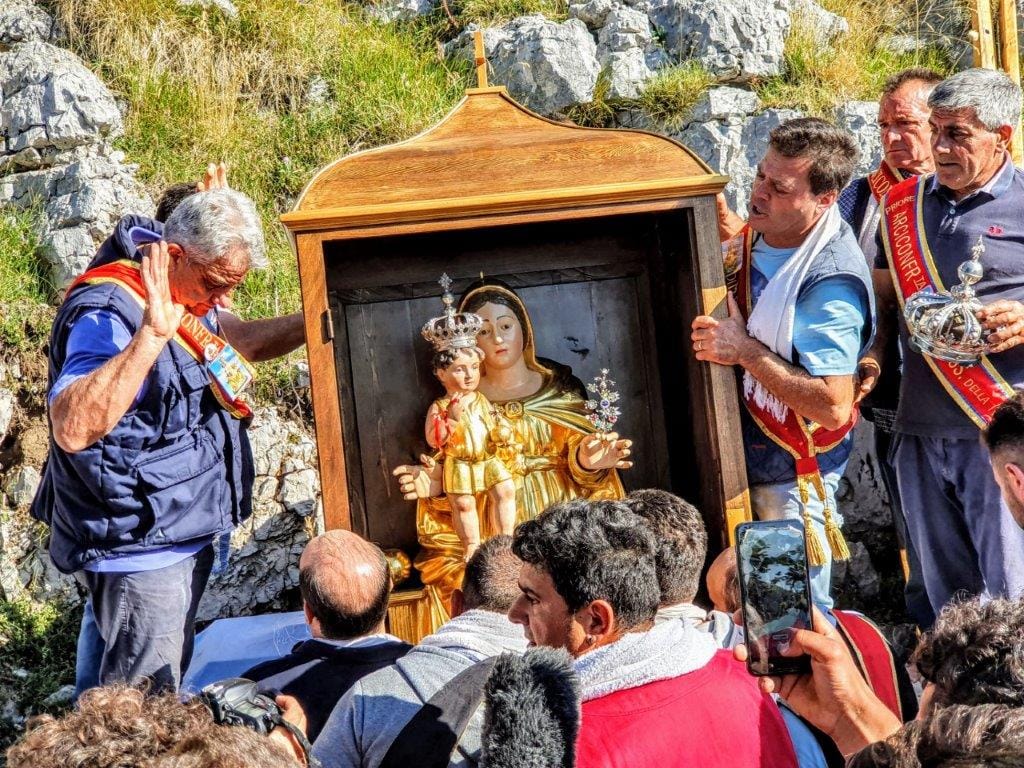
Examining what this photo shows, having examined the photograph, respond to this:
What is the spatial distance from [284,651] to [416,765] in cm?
220

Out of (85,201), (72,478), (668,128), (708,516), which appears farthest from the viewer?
(668,128)

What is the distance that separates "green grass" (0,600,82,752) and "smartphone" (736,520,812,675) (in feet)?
12.1

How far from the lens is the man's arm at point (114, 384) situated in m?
3.54

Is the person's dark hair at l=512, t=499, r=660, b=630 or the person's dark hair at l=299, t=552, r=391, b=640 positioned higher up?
the person's dark hair at l=512, t=499, r=660, b=630

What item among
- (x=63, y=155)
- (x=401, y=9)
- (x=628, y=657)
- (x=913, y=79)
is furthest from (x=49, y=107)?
(x=628, y=657)

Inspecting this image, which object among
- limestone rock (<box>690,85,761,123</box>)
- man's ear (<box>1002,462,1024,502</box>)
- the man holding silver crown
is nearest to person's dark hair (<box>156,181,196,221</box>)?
the man holding silver crown

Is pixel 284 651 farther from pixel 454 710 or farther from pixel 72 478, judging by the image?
pixel 454 710

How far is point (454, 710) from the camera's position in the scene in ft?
8.70

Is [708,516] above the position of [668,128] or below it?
below

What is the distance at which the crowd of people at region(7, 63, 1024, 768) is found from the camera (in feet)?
7.65

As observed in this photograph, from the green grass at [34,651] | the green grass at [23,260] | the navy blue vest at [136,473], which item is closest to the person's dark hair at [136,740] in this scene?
the navy blue vest at [136,473]

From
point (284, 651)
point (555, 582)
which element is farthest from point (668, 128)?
point (555, 582)

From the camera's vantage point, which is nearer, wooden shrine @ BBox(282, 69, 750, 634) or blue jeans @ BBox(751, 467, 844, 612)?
wooden shrine @ BBox(282, 69, 750, 634)

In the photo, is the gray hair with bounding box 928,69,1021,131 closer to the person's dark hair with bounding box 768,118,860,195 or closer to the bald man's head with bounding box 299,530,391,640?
the person's dark hair with bounding box 768,118,860,195
